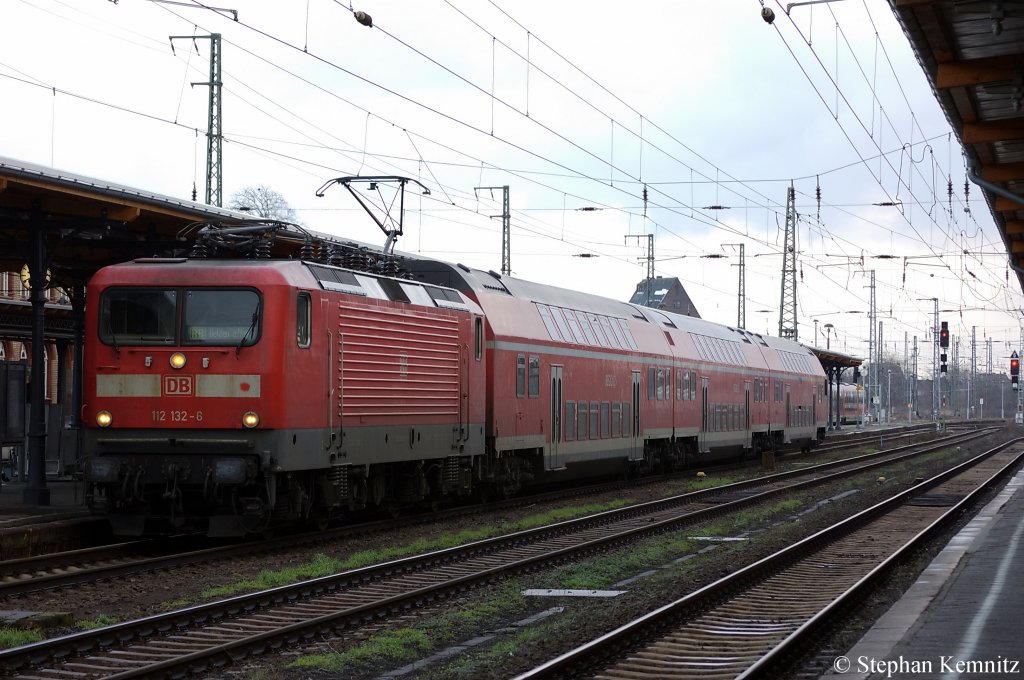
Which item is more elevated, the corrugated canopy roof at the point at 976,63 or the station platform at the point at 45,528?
the corrugated canopy roof at the point at 976,63

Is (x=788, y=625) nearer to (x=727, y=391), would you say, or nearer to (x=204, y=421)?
(x=204, y=421)

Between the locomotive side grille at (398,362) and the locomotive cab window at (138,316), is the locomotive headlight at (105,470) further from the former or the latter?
the locomotive side grille at (398,362)

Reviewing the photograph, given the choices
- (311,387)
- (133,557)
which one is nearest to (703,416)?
(311,387)

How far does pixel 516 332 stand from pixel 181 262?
8324mm

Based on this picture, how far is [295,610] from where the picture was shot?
1209 centimetres

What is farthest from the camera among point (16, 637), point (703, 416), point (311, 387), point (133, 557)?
point (703, 416)

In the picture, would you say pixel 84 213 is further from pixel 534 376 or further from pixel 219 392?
pixel 534 376

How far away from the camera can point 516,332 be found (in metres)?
23.4

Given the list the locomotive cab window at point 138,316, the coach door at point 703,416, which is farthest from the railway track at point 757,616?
the coach door at point 703,416

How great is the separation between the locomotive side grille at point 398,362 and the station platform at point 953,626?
7.80m

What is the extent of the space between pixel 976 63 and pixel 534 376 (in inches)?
A: 487

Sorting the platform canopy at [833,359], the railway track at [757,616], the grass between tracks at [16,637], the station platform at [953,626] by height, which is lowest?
the railway track at [757,616]

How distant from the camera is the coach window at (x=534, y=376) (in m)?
23.9

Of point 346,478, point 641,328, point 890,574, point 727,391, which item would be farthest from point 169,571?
point 727,391
